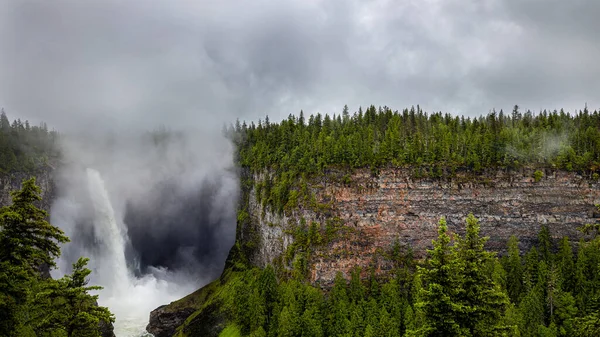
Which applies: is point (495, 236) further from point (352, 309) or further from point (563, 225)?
point (352, 309)

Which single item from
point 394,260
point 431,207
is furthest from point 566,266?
point 394,260

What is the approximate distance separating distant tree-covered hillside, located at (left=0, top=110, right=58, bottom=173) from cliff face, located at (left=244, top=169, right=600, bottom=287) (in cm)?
6567

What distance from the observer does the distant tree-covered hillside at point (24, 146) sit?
9881cm

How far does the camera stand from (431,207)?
93.0 metres

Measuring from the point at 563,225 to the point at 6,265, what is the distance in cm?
10380

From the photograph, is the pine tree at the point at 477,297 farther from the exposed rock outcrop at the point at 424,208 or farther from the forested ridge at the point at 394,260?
the exposed rock outcrop at the point at 424,208

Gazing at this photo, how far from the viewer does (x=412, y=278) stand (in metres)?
85.2

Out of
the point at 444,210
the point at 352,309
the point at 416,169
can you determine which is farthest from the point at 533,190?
the point at 352,309

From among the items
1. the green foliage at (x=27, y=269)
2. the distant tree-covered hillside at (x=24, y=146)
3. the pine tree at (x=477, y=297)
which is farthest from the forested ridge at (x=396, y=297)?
the distant tree-covered hillside at (x=24, y=146)

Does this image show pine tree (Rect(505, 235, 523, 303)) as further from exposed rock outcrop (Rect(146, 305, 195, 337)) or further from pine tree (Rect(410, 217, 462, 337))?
exposed rock outcrop (Rect(146, 305, 195, 337))

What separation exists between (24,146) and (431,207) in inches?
3933

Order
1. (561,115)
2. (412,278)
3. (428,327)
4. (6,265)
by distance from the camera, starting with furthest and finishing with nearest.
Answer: (561,115) < (412,278) < (428,327) < (6,265)

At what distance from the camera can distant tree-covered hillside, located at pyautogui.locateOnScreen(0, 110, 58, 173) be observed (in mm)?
98812

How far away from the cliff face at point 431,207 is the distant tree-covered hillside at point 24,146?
6567cm
